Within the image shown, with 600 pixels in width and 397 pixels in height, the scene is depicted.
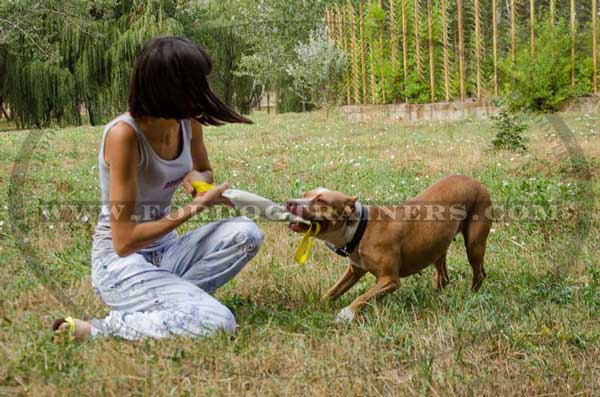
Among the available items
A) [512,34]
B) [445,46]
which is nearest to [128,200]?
[445,46]

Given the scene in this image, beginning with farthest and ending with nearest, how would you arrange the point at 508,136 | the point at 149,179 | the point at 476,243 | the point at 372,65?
the point at 372,65 < the point at 508,136 < the point at 476,243 < the point at 149,179

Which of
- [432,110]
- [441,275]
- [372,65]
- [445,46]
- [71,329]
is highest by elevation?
[445,46]

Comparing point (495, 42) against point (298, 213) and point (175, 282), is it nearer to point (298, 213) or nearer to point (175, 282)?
point (298, 213)

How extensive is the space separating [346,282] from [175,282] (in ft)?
2.98

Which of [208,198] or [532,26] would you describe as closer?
[208,198]

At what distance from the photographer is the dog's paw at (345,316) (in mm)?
3057

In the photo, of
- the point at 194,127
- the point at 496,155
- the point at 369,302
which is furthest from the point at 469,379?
the point at 496,155

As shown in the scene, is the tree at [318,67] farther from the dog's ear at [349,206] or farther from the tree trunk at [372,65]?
the dog's ear at [349,206]

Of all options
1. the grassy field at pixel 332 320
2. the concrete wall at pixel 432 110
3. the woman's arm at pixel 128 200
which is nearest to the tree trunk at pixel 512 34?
the concrete wall at pixel 432 110

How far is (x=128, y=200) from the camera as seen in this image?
273 cm

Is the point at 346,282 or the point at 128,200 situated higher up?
the point at 128,200

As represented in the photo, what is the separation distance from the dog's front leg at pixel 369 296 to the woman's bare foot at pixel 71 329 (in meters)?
1.10

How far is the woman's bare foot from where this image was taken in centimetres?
275

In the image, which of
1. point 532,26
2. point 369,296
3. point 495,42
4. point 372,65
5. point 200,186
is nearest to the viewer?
point 200,186
